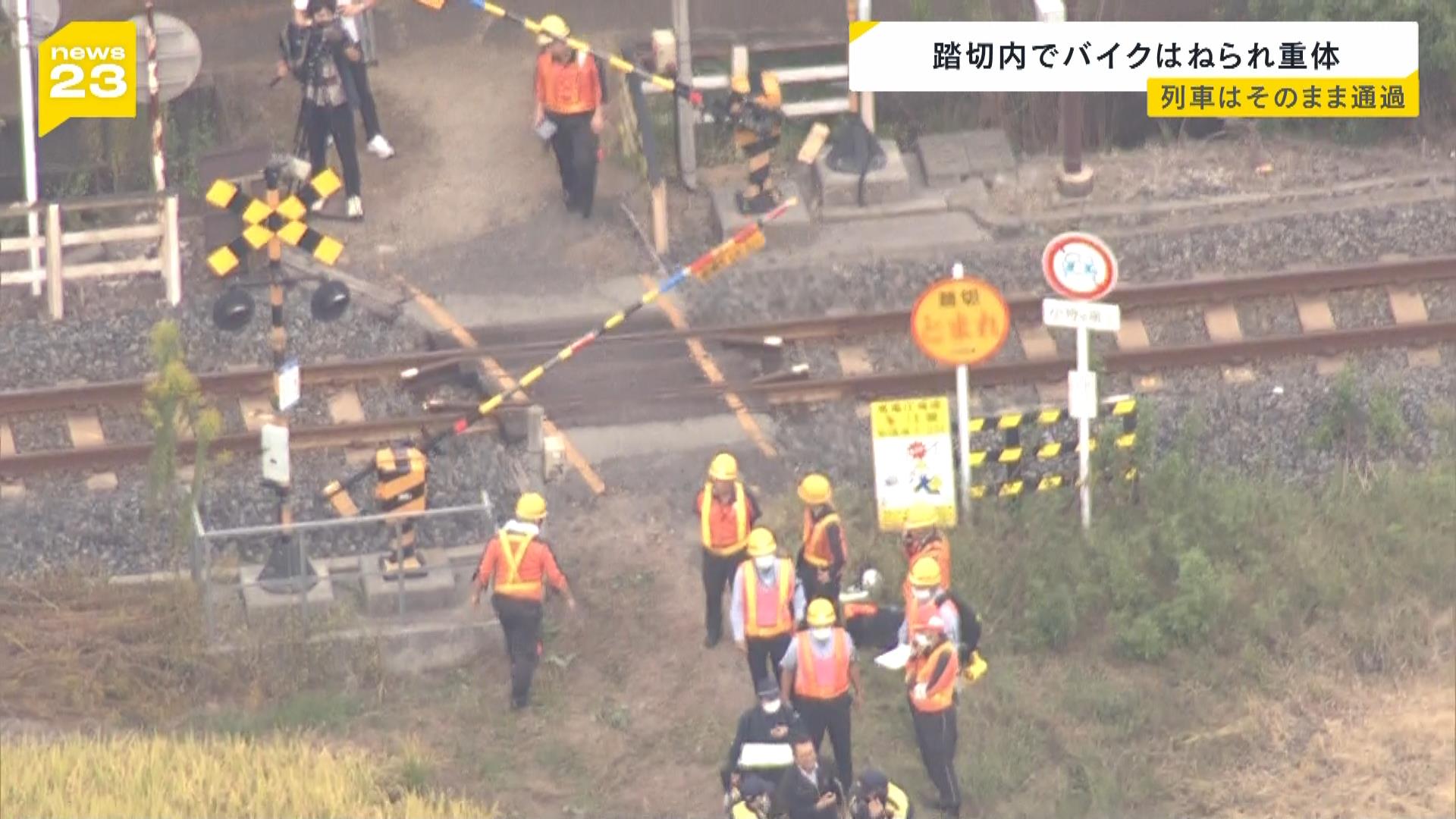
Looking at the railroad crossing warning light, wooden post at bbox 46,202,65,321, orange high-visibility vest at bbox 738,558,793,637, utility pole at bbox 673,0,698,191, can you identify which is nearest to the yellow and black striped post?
orange high-visibility vest at bbox 738,558,793,637

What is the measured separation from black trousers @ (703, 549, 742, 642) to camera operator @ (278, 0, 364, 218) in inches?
215

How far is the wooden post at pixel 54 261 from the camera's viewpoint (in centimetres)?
2552

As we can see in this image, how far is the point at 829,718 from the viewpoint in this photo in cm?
2106

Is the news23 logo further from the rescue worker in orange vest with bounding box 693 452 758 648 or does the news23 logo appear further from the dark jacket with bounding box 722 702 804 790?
the dark jacket with bounding box 722 702 804 790

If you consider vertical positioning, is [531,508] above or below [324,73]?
below

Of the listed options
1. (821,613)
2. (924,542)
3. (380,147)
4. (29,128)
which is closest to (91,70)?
(29,128)

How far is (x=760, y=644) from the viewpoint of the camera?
21.8m

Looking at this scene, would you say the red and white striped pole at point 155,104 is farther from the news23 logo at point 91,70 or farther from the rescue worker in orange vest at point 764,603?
the rescue worker in orange vest at point 764,603

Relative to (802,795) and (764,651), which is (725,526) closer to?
(764,651)

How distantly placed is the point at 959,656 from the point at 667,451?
13.5 ft

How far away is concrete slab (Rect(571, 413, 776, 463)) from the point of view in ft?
81.3

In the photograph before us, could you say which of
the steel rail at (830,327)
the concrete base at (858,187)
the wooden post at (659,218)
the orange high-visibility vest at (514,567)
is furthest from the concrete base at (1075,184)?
the orange high-visibility vest at (514,567)

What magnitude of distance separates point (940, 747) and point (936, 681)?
45 cm

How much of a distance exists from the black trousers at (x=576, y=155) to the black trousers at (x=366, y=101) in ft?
4.86
